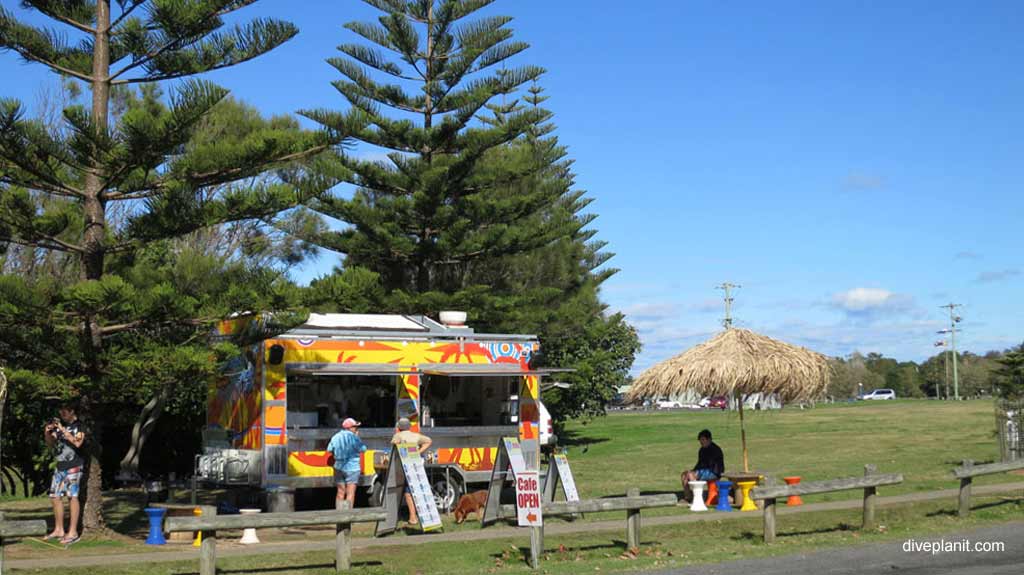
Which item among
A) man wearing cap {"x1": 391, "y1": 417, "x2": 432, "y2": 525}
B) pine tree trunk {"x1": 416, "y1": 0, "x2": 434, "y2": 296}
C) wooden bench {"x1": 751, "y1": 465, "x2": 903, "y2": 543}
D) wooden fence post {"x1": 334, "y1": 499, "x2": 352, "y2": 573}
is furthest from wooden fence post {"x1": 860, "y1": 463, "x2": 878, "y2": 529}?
pine tree trunk {"x1": 416, "y1": 0, "x2": 434, "y2": 296}

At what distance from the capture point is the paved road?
1070 cm

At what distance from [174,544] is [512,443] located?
4129 mm

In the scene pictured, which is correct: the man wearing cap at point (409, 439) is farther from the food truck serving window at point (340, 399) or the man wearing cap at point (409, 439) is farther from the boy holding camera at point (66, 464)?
the boy holding camera at point (66, 464)

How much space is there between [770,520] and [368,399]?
19.1 feet

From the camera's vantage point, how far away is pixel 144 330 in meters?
14.1

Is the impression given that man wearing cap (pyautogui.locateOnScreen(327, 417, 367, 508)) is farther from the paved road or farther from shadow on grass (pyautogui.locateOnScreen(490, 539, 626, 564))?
the paved road

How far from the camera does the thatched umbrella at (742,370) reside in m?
16.5

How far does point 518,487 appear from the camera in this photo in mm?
11672

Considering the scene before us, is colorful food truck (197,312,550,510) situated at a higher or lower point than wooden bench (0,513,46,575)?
higher

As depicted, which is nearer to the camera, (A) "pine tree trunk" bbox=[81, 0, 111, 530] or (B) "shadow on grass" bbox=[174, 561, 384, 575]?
(B) "shadow on grass" bbox=[174, 561, 384, 575]

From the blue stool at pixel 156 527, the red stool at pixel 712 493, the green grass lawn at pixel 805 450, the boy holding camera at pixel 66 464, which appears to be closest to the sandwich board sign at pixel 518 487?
the red stool at pixel 712 493

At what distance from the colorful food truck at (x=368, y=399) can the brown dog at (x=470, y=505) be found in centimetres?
64

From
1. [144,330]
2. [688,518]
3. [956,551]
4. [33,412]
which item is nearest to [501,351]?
[688,518]

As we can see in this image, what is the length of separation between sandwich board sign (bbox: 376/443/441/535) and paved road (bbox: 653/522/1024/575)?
3512 millimetres
